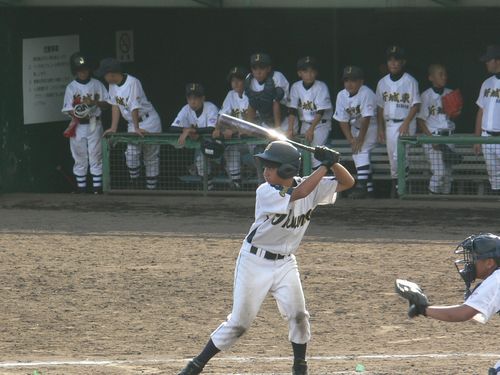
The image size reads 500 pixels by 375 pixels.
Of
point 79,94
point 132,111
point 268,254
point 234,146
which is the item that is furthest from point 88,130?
point 268,254

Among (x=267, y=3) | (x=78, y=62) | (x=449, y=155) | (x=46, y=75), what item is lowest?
(x=449, y=155)

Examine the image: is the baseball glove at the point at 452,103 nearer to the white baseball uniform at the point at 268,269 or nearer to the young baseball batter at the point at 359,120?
the young baseball batter at the point at 359,120

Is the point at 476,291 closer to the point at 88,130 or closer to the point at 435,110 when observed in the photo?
the point at 435,110

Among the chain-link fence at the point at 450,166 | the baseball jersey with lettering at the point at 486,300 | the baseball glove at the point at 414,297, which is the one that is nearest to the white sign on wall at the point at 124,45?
the chain-link fence at the point at 450,166

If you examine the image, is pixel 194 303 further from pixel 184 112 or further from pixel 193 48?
pixel 193 48

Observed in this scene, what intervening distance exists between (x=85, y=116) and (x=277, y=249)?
776 centimetres

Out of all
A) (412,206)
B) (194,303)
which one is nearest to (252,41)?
(412,206)

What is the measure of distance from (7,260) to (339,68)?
20.0 ft

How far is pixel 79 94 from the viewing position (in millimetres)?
13867

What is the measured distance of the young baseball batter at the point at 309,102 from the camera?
1309 cm

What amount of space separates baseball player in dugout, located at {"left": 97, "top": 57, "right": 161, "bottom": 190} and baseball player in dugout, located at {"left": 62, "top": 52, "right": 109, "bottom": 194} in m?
0.35

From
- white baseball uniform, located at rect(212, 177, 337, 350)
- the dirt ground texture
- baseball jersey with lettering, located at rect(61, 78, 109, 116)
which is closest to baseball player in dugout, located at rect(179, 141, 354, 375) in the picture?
white baseball uniform, located at rect(212, 177, 337, 350)

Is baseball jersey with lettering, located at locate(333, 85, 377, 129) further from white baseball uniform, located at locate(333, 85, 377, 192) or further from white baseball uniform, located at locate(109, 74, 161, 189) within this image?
white baseball uniform, located at locate(109, 74, 161, 189)

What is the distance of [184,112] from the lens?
44.0ft
